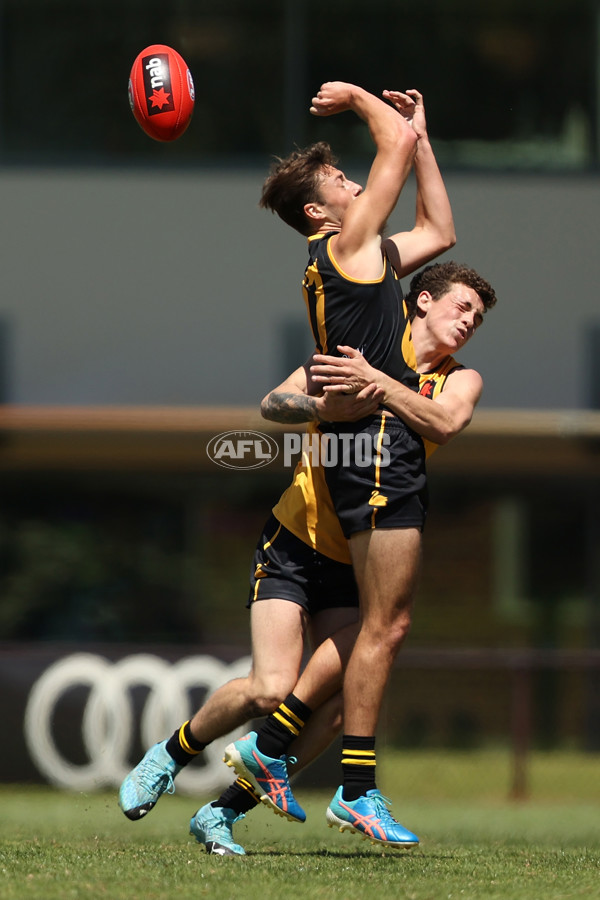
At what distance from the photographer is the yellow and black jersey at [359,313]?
5.30m

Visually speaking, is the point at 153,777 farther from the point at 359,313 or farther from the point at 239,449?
the point at 239,449

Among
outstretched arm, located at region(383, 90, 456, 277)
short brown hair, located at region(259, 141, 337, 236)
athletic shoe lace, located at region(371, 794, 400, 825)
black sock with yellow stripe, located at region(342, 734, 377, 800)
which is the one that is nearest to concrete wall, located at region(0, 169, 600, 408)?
outstretched arm, located at region(383, 90, 456, 277)

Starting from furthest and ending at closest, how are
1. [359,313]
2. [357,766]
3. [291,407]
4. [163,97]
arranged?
[163,97]
[291,407]
[359,313]
[357,766]

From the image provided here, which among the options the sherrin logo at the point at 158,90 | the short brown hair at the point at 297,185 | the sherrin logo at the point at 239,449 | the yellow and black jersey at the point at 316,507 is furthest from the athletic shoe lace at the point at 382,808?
the sherrin logo at the point at 239,449

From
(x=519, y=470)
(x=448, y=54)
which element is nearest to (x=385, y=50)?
(x=448, y=54)

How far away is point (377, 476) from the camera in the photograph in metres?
5.23

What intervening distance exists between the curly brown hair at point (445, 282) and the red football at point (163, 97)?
4.16 ft

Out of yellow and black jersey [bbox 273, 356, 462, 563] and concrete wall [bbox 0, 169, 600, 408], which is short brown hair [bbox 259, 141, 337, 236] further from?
concrete wall [bbox 0, 169, 600, 408]

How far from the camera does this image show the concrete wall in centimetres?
1564

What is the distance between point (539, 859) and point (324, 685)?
106cm

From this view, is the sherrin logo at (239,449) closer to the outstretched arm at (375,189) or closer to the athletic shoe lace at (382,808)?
the outstretched arm at (375,189)

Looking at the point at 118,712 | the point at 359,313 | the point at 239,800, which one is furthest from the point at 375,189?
the point at 118,712

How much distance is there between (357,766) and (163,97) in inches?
112

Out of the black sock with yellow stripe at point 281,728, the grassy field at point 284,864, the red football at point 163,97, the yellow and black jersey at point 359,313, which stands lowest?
the grassy field at point 284,864
